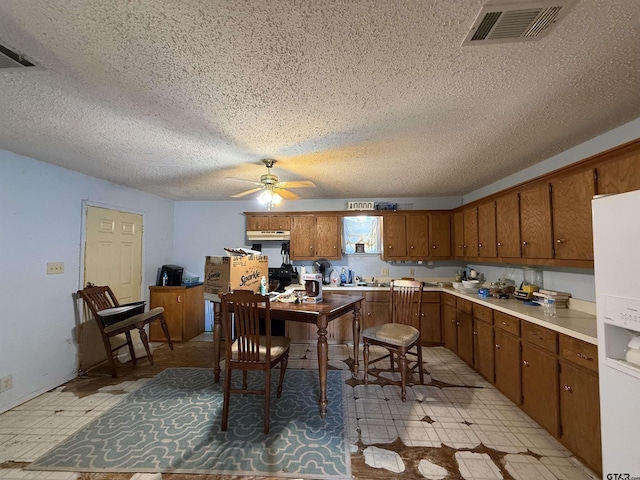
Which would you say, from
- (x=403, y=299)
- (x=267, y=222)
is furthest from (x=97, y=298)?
(x=403, y=299)

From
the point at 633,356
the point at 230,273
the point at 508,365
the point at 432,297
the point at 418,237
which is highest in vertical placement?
the point at 418,237

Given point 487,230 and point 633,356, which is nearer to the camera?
point 633,356

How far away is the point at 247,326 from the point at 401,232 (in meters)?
3.06

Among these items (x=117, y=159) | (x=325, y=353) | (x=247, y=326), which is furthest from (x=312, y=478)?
(x=117, y=159)

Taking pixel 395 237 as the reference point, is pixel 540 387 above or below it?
below

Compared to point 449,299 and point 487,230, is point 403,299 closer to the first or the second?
point 449,299

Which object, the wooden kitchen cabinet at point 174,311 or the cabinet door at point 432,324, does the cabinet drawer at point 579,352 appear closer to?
the cabinet door at point 432,324

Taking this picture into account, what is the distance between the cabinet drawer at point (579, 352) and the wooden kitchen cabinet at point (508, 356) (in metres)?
0.45

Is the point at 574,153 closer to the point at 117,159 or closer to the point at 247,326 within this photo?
the point at 247,326

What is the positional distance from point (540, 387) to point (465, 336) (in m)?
1.17

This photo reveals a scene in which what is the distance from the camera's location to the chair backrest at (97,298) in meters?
2.84

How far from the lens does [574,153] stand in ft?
7.72

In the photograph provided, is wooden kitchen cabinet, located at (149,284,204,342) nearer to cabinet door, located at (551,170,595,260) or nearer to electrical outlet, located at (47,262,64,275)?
electrical outlet, located at (47,262,64,275)

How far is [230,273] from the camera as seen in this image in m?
2.38
